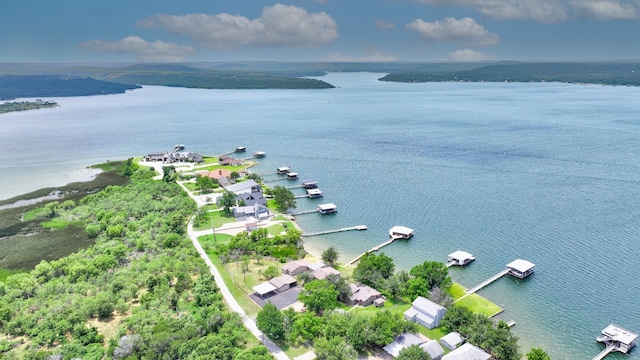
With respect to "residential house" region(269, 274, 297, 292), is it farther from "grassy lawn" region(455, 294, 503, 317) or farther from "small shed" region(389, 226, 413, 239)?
"small shed" region(389, 226, 413, 239)

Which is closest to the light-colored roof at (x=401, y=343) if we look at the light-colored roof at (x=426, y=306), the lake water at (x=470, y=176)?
the light-colored roof at (x=426, y=306)

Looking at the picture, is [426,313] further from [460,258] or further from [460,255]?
[460,255]

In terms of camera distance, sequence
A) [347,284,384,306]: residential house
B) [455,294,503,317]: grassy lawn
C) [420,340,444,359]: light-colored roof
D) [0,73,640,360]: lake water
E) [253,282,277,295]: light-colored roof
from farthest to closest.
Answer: [0,73,640,360]: lake water → [253,282,277,295]: light-colored roof → [347,284,384,306]: residential house → [455,294,503,317]: grassy lawn → [420,340,444,359]: light-colored roof

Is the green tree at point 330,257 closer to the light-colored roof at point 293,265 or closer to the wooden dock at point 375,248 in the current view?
the light-colored roof at point 293,265

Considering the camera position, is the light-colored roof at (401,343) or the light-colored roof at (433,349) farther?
the light-colored roof at (401,343)

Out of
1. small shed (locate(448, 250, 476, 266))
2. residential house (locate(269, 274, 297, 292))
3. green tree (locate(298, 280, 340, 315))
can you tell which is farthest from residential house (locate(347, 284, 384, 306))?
small shed (locate(448, 250, 476, 266))

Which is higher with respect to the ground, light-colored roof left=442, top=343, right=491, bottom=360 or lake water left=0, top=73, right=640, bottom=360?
lake water left=0, top=73, right=640, bottom=360

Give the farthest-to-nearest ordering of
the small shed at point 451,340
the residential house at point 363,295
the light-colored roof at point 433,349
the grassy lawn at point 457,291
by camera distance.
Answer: the grassy lawn at point 457,291 < the residential house at point 363,295 < the small shed at point 451,340 < the light-colored roof at point 433,349
